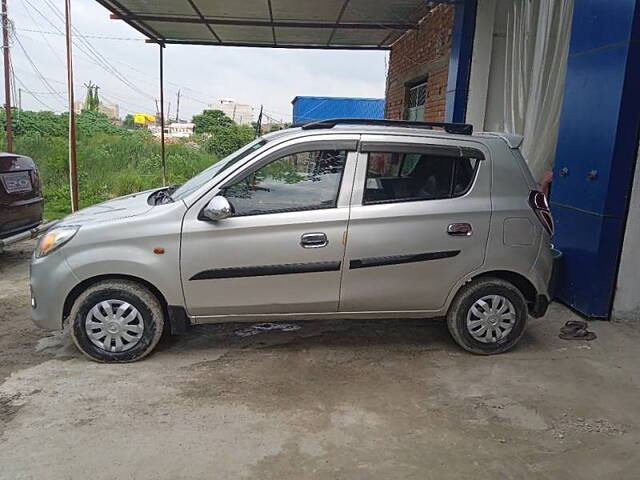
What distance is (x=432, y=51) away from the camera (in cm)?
959

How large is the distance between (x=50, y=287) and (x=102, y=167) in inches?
490

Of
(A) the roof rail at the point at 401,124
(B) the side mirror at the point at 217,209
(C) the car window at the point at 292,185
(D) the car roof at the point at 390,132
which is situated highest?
(A) the roof rail at the point at 401,124

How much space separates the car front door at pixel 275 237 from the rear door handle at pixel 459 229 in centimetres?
81

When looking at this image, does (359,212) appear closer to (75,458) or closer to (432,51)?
(75,458)

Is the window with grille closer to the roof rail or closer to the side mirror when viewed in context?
the roof rail

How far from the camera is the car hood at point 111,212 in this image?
13.0ft

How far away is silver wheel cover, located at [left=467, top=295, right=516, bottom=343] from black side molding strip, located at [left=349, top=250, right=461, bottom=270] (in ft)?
1.62

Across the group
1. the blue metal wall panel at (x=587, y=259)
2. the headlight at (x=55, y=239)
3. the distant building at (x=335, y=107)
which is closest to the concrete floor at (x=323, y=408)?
the blue metal wall panel at (x=587, y=259)

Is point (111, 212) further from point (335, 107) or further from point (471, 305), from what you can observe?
point (335, 107)

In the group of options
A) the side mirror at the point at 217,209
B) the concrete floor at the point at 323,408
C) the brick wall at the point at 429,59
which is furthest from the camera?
the brick wall at the point at 429,59

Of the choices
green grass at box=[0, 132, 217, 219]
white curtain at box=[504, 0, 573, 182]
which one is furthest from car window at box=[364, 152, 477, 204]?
green grass at box=[0, 132, 217, 219]

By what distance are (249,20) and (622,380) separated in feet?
27.5

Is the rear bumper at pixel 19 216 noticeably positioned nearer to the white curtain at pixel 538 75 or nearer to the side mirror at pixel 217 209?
the side mirror at pixel 217 209

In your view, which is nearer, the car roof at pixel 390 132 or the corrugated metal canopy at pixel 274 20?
the car roof at pixel 390 132
